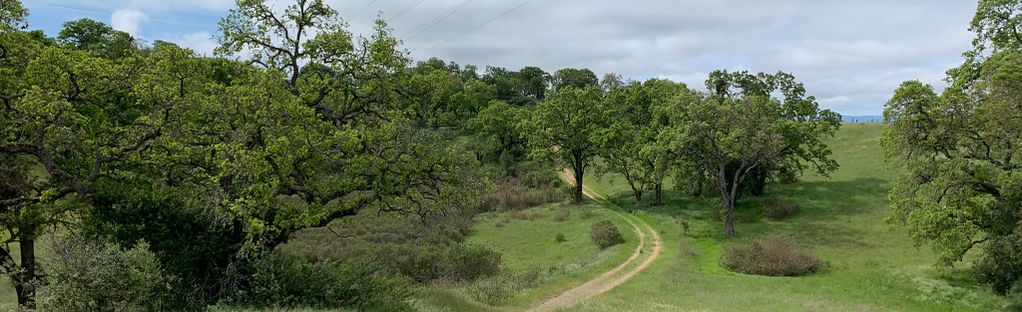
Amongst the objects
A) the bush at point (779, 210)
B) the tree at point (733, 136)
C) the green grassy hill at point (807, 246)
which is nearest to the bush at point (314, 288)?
the green grassy hill at point (807, 246)

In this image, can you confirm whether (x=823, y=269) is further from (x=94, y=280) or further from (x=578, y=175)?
(x=94, y=280)

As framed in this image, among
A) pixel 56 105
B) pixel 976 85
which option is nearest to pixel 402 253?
pixel 56 105

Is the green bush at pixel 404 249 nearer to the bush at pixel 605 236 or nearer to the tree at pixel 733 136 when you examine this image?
the bush at pixel 605 236

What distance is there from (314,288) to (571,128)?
44735 mm

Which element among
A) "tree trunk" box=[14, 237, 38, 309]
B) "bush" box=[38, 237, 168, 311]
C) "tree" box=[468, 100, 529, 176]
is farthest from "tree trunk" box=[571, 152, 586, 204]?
"bush" box=[38, 237, 168, 311]

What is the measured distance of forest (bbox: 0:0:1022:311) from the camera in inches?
684

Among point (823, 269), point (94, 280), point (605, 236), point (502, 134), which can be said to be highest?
point (502, 134)

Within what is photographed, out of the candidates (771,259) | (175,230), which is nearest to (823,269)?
(771,259)

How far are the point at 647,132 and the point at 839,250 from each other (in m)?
19.7

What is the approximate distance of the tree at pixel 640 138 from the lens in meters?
44.5

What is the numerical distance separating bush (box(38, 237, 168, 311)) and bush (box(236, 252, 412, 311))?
347 centimetres

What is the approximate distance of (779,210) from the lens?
152 feet

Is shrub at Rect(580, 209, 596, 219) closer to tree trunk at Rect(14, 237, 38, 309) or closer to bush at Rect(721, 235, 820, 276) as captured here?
bush at Rect(721, 235, 820, 276)

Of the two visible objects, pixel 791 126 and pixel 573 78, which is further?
pixel 573 78
